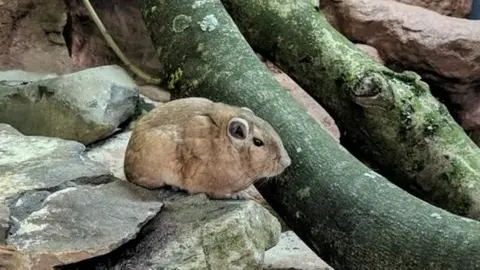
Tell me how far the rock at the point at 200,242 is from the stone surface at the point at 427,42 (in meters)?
2.78

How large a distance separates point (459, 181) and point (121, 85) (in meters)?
2.04

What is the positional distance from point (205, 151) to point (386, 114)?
0.89 m

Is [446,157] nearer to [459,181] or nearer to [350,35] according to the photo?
[459,181]

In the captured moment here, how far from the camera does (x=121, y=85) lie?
4.92 meters

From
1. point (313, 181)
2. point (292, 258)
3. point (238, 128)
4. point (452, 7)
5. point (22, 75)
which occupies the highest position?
point (238, 128)

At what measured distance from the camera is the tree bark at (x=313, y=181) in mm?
3051

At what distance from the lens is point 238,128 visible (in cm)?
325

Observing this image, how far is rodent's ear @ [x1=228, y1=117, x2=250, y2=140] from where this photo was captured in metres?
3.22

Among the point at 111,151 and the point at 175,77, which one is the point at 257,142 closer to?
the point at 175,77

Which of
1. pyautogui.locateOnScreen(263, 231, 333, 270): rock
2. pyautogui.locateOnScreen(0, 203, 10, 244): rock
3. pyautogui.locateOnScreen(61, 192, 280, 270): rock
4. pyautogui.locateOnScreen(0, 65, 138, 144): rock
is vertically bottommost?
pyautogui.locateOnScreen(263, 231, 333, 270): rock

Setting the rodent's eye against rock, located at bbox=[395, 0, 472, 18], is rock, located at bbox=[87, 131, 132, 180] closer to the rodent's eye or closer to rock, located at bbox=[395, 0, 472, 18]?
the rodent's eye

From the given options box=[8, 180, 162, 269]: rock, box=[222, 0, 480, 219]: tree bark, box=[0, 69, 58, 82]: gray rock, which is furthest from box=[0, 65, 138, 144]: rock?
box=[8, 180, 162, 269]: rock

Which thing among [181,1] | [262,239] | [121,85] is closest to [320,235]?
[262,239]

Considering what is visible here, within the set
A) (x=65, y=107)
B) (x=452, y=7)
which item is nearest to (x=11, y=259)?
(x=65, y=107)
